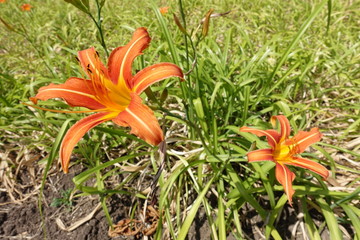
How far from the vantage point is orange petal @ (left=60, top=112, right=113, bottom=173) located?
84 centimetres

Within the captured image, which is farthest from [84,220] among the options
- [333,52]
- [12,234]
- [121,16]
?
[121,16]

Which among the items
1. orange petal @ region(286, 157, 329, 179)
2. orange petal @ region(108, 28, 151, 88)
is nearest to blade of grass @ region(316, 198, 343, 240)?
orange petal @ region(286, 157, 329, 179)

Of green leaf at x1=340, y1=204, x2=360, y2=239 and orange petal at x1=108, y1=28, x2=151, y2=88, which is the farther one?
green leaf at x1=340, y1=204, x2=360, y2=239

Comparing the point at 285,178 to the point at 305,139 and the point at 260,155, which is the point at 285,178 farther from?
the point at 305,139

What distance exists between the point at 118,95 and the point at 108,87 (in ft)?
0.19

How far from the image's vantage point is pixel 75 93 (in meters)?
1.00

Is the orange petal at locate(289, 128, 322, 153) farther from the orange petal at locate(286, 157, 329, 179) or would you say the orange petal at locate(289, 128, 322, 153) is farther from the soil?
the soil

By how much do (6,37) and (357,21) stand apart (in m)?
4.67

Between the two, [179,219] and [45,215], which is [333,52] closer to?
[179,219]

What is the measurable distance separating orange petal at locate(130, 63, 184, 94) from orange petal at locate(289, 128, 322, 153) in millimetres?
780

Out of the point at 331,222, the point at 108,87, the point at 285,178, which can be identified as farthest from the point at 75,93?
the point at 331,222

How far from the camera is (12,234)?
5.73 feet

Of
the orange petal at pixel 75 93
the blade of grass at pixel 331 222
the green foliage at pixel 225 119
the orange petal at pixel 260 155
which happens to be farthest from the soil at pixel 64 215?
the orange petal at pixel 75 93

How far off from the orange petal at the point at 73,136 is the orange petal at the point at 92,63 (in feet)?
0.64
